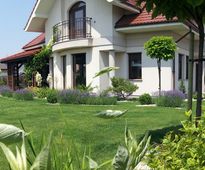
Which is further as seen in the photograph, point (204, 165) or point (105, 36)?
point (105, 36)

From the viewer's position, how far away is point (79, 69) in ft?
71.5

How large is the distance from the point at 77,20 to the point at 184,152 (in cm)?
1960

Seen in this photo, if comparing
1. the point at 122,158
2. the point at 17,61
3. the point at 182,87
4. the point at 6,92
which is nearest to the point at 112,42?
the point at 182,87

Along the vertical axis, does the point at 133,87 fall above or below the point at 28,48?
below

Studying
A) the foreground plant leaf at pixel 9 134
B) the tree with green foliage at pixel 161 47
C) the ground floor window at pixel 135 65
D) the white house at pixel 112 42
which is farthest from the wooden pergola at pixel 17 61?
the foreground plant leaf at pixel 9 134

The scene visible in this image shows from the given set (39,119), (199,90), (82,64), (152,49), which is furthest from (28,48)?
(199,90)

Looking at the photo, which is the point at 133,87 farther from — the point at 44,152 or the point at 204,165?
the point at 44,152

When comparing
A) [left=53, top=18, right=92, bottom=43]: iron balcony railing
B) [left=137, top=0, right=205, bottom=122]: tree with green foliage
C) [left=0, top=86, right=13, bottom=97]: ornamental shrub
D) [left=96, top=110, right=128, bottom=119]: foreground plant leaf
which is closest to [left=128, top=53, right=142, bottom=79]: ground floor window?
[left=53, top=18, right=92, bottom=43]: iron balcony railing

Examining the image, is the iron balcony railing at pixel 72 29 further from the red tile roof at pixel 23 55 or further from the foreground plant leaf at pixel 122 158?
the foreground plant leaf at pixel 122 158

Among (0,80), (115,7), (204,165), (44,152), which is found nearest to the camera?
(44,152)

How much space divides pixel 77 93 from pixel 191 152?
44.9ft

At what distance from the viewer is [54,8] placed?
2361cm

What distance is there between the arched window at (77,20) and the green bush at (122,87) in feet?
11.8

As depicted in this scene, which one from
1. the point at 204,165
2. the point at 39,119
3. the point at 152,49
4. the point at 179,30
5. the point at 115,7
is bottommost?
the point at 39,119
